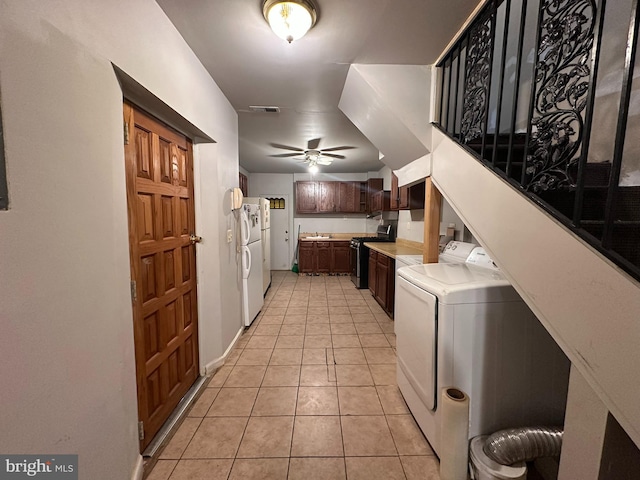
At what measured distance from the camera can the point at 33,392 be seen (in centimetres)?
76

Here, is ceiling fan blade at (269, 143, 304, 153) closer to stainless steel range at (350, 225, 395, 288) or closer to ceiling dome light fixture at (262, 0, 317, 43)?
stainless steel range at (350, 225, 395, 288)

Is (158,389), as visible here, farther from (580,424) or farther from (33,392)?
(580,424)

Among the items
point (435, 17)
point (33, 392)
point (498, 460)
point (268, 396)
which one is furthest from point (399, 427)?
point (435, 17)

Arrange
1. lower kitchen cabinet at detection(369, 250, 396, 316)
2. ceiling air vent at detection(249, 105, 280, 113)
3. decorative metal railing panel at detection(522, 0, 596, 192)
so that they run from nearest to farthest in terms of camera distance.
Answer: decorative metal railing panel at detection(522, 0, 596, 192), ceiling air vent at detection(249, 105, 280, 113), lower kitchen cabinet at detection(369, 250, 396, 316)

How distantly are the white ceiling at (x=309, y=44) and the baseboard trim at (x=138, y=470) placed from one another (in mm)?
2475

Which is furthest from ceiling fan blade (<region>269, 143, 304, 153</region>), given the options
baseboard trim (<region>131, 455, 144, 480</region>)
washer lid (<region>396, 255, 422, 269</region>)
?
baseboard trim (<region>131, 455, 144, 480</region>)

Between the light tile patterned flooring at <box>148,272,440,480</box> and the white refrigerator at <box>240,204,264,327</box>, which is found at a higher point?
the white refrigerator at <box>240,204,264,327</box>

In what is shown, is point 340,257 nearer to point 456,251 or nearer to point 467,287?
point 456,251

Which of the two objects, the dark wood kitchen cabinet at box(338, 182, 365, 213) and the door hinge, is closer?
the door hinge

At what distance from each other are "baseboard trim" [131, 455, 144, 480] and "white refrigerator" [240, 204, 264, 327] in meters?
1.69

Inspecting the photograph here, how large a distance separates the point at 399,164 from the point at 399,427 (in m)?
2.35

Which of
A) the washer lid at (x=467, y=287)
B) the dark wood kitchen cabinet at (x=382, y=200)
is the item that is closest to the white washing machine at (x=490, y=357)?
the washer lid at (x=467, y=287)

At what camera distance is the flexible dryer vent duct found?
1.26 meters

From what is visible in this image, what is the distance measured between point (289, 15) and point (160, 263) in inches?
64.5
